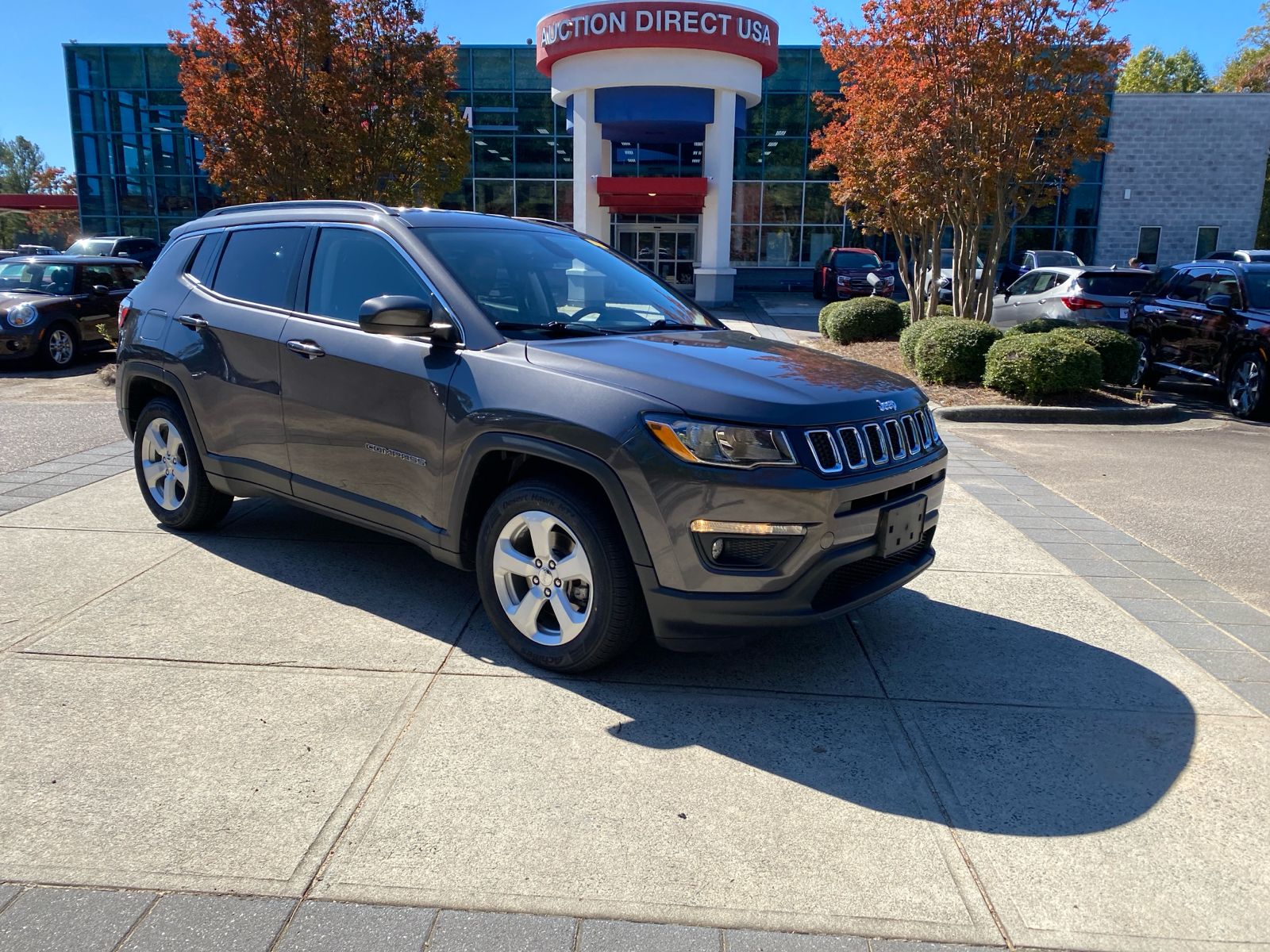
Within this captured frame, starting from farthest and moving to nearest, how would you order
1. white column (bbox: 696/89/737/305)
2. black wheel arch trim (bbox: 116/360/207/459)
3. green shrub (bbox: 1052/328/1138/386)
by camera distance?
1. white column (bbox: 696/89/737/305)
2. green shrub (bbox: 1052/328/1138/386)
3. black wheel arch trim (bbox: 116/360/207/459)

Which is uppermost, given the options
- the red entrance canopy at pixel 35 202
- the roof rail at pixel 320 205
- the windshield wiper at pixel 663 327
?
the red entrance canopy at pixel 35 202

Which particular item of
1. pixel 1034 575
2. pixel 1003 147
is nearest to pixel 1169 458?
pixel 1034 575

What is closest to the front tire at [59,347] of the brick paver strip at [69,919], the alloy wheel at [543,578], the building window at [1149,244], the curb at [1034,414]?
the curb at [1034,414]

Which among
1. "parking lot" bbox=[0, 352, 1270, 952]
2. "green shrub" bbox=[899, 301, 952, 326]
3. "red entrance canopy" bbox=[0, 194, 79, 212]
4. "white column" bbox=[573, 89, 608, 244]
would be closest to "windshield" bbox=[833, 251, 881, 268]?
"white column" bbox=[573, 89, 608, 244]

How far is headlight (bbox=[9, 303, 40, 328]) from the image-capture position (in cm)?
1362

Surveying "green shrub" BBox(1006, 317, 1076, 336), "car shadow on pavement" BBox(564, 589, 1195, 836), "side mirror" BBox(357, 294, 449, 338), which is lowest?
"car shadow on pavement" BBox(564, 589, 1195, 836)

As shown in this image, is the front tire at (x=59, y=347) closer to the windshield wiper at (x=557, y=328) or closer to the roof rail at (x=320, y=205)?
the roof rail at (x=320, y=205)

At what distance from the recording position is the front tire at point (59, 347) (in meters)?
13.9

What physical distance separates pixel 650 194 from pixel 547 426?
86.7ft

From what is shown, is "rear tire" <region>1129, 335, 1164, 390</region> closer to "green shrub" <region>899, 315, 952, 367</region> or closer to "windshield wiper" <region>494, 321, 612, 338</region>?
"green shrub" <region>899, 315, 952, 367</region>

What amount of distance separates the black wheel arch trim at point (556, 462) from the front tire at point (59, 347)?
12748 mm

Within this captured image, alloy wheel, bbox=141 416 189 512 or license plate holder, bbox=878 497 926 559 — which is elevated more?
license plate holder, bbox=878 497 926 559

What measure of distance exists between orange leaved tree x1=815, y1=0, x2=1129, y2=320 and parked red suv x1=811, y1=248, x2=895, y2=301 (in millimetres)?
13276

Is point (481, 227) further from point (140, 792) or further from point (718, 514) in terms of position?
point (140, 792)
